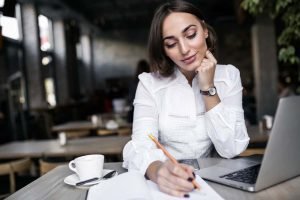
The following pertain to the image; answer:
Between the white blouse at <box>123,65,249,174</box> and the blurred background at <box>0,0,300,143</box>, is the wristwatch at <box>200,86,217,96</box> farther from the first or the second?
the blurred background at <box>0,0,300,143</box>

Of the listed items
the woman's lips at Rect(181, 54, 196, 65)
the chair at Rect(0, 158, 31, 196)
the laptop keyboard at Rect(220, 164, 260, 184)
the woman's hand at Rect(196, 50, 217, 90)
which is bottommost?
the chair at Rect(0, 158, 31, 196)

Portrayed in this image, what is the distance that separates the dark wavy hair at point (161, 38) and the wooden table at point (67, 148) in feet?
4.10

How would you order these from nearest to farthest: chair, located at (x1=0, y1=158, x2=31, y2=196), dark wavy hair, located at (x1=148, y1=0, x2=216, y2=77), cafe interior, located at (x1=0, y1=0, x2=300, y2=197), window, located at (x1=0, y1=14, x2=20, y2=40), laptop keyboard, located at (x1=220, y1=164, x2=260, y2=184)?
laptop keyboard, located at (x1=220, y1=164, x2=260, y2=184), dark wavy hair, located at (x1=148, y1=0, x2=216, y2=77), chair, located at (x1=0, y1=158, x2=31, y2=196), cafe interior, located at (x1=0, y1=0, x2=300, y2=197), window, located at (x1=0, y1=14, x2=20, y2=40)

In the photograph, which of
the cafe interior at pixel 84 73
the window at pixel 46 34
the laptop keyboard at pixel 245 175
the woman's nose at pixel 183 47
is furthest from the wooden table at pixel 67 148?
the window at pixel 46 34

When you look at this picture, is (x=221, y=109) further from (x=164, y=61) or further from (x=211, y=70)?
(x=164, y=61)

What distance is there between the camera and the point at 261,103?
6.29m

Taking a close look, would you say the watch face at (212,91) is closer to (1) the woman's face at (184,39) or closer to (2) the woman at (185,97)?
(2) the woman at (185,97)

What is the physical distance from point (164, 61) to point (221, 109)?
0.40 meters

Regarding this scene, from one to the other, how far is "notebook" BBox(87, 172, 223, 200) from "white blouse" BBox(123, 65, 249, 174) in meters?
0.26

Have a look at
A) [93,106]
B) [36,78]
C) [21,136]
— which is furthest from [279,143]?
[93,106]

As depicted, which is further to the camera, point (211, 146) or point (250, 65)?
point (250, 65)

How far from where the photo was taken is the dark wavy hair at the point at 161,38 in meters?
1.48

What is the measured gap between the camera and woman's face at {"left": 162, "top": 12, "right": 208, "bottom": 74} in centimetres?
140

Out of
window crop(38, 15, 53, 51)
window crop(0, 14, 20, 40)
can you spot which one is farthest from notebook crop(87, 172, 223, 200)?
window crop(38, 15, 53, 51)
